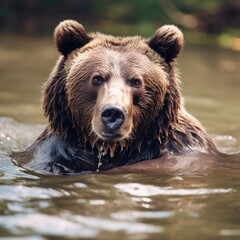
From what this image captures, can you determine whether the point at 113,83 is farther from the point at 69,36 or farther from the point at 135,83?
the point at 69,36

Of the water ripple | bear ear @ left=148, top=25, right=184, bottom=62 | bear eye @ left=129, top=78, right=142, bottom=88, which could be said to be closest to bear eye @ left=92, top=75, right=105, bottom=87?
bear eye @ left=129, top=78, right=142, bottom=88

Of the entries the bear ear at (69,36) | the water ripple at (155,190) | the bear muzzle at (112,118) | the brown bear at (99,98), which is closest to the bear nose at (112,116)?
the bear muzzle at (112,118)

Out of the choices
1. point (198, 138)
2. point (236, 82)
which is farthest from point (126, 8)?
point (198, 138)

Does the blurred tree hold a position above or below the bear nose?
above

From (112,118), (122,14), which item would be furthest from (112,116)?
(122,14)

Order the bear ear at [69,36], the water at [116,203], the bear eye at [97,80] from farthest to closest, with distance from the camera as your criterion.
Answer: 1. the bear ear at [69,36]
2. the bear eye at [97,80]
3. the water at [116,203]

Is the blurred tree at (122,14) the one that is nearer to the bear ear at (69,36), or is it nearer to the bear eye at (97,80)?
the bear ear at (69,36)

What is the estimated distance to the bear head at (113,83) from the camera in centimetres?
629

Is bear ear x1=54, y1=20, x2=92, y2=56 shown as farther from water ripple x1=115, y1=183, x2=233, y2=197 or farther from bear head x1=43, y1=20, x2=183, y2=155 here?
water ripple x1=115, y1=183, x2=233, y2=197

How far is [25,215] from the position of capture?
4.59 meters

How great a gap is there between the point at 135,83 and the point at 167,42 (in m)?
0.60

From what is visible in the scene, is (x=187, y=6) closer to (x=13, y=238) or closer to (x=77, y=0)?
(x=77, y=0)

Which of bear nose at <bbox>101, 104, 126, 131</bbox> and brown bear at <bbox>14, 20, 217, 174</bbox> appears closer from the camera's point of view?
bear nose at <bbox>101, 104, 126, 131</bbox>

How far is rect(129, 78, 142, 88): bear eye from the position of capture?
631 centimetres
